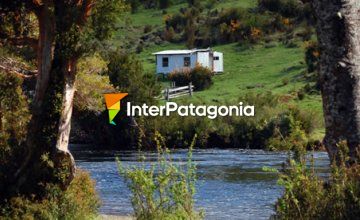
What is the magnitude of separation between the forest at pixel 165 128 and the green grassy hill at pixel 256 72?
0.96ft

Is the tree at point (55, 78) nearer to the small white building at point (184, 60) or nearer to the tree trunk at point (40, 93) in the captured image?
the tree trunk at point (40, 93)

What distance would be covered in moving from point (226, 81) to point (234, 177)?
48.5 m

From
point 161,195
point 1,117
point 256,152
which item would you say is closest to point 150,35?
point 256,152

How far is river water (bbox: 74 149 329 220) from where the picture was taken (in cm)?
3165

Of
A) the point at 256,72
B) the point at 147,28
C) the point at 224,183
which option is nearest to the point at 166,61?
the point at 256,72

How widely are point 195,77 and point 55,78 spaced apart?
69393 millimetres

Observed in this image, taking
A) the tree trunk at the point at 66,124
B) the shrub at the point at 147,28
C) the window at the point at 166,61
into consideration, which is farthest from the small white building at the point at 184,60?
the tree trunk at the point at 66,124

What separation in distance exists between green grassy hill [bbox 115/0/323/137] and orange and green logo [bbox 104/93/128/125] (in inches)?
369

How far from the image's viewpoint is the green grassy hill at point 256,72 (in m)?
78.7

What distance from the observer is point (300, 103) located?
73562mm

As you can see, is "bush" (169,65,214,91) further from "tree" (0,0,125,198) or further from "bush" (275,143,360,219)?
"bush" (275,143,360,219)

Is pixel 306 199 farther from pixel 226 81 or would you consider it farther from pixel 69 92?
pixel 226 81

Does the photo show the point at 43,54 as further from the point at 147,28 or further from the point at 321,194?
the point at 147,28

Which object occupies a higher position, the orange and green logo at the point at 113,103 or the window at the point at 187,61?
the window at the point at 187,61
